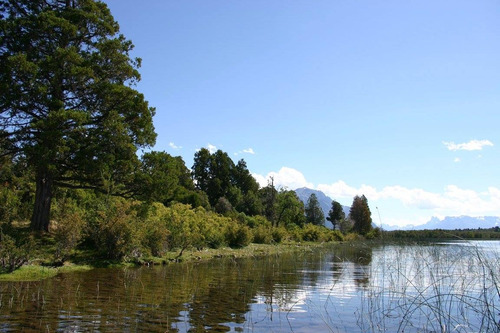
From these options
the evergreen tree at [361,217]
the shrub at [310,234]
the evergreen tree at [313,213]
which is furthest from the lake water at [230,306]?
the evergreen tree at [313,213]

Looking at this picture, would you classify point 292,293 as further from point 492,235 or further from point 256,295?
point 492,235

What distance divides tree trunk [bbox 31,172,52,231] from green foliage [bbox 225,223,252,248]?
48.7 feet

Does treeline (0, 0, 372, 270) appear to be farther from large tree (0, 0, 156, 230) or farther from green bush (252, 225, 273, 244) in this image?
→ green bush (252, 225, 273, 244)

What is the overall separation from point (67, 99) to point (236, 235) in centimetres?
1666

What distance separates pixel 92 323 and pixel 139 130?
14069 mm

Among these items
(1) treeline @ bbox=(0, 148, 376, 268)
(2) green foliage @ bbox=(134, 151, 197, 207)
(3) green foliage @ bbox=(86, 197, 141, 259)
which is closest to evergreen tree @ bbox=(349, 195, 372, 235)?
(1) treeline @ bbox=(0, 148, 376, 268)

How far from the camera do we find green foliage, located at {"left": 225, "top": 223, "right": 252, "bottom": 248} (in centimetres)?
3073

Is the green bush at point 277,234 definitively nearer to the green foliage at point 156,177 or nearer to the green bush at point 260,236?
the green bush at point 260,236

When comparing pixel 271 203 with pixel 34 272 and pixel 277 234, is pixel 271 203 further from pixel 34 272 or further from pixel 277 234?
pixel 34 272

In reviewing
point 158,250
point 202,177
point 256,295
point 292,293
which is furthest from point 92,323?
point 202,177

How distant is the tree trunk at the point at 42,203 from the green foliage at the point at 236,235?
14.8 metres

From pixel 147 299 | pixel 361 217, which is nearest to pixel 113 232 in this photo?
pixel 147 299

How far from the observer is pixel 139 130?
801 inches

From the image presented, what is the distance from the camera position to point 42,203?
1839cm
